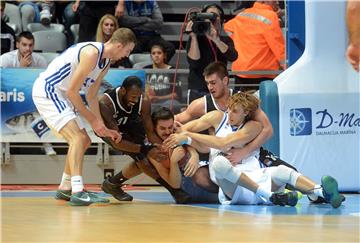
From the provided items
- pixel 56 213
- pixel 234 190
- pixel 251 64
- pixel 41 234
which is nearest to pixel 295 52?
pixel 251 64

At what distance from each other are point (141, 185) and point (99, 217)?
3643mm

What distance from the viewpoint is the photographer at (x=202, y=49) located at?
26.7 ft

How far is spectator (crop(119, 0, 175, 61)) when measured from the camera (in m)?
11.1

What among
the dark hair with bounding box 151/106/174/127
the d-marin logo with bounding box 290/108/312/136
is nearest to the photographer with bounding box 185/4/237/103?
the d-marin logo with bounding box 290/108/312/136

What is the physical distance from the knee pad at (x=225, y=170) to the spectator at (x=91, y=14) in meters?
4.86

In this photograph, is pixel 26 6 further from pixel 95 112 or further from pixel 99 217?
pixel 99 217

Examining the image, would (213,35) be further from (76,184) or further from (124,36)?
(76,184)

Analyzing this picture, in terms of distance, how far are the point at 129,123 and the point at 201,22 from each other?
4.68ft

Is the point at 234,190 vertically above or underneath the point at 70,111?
underneath

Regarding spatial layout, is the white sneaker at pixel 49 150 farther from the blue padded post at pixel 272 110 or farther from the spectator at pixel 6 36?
the blue padded post at pixel 272 110

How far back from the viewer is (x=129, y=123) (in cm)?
716

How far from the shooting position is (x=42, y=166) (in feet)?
30.1

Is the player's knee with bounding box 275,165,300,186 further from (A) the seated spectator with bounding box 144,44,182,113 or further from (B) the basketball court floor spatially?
(A) the seated spectator with bounding box 144,44,182,113

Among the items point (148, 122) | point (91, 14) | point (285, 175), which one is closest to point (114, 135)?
point (148, 122)
